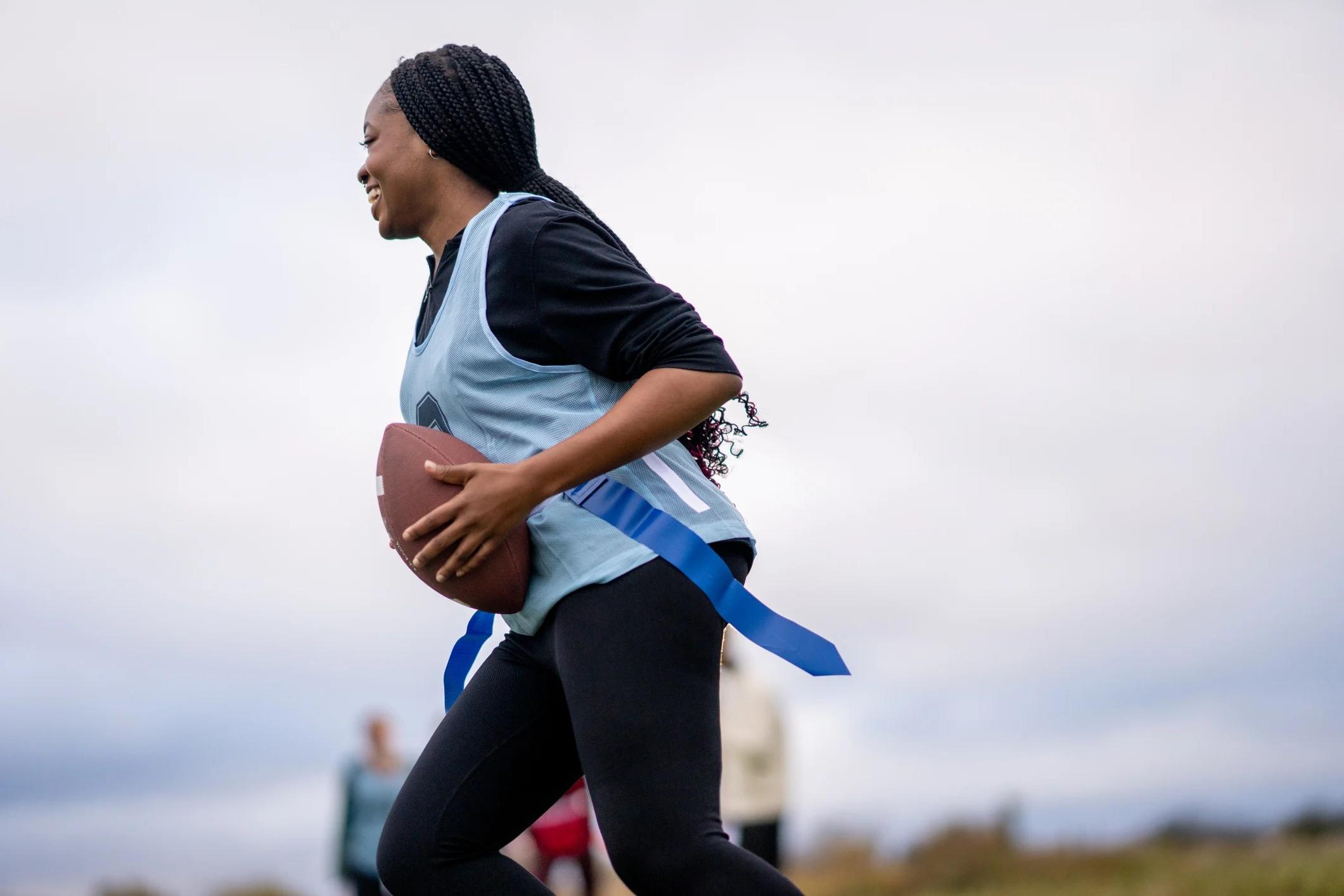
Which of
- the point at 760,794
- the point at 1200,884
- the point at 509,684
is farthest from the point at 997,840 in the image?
the point at 509,684

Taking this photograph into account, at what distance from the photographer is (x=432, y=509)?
2.01 m

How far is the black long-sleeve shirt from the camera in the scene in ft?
6.53

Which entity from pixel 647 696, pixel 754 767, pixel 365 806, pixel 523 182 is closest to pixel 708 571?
pixel 647 696

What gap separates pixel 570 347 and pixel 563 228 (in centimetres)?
19

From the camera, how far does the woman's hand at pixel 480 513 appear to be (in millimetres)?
1920

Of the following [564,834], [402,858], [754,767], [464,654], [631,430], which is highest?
[631,430]

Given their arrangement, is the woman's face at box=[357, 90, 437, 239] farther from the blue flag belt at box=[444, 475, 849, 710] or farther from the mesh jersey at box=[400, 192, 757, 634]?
the blue flag belt at box=[444, 475, 849, 710]

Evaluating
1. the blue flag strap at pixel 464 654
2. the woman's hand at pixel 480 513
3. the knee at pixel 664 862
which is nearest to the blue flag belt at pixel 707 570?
the woman's hand at pixel 480 513

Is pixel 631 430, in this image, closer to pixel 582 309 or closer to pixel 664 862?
pixel 582 309

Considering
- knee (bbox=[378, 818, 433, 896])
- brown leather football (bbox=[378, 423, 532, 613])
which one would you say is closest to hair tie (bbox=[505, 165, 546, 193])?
brown leather football (bbox=[378, 423, 532, 613])

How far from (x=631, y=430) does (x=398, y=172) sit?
2.34ft

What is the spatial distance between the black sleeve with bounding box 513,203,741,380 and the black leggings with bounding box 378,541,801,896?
286mm

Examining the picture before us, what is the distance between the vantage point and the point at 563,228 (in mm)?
2070

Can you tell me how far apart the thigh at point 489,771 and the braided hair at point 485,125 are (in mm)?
465
